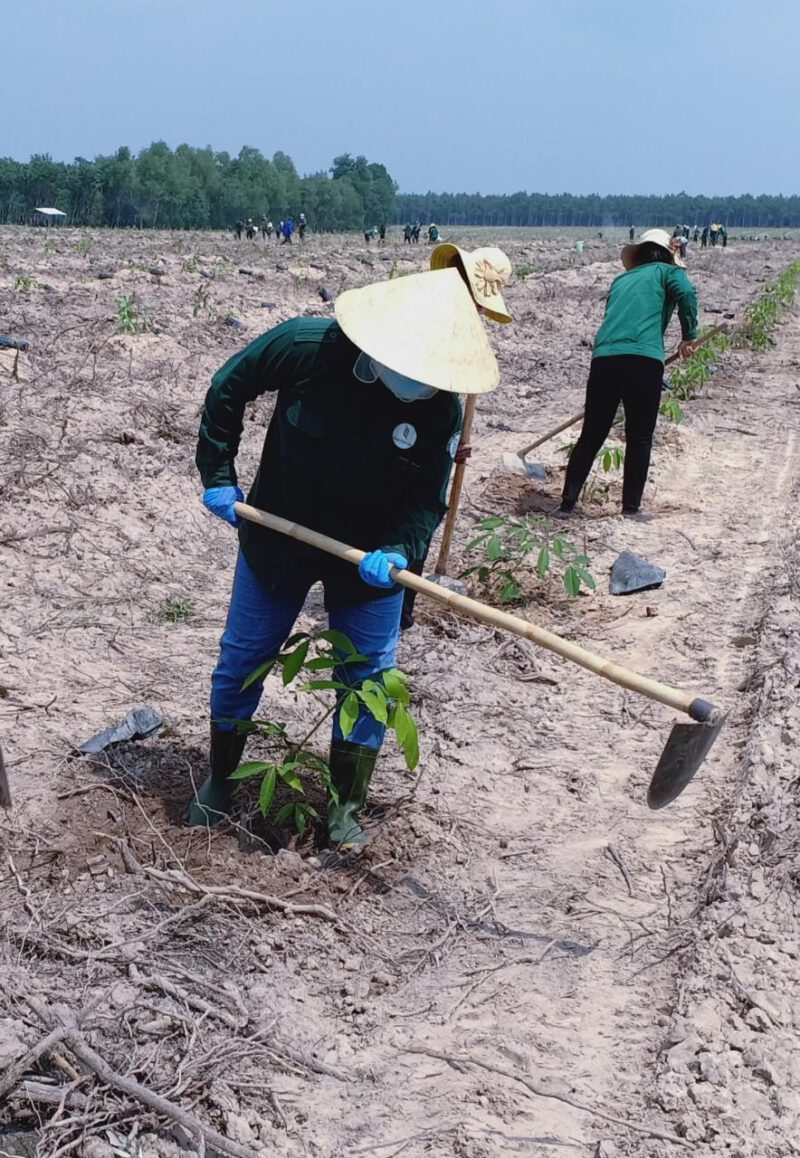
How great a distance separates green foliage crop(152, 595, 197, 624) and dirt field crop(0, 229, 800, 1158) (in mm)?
67

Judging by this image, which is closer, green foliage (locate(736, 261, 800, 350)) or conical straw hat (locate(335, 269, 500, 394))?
conical straw hat (locate(335, 269, 500, 394))

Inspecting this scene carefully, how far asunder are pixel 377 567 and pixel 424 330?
0.58 m

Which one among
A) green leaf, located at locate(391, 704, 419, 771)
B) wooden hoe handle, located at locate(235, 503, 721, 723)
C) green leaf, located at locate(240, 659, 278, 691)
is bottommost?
green leaf, located at locate(391, 704, 419, 771)

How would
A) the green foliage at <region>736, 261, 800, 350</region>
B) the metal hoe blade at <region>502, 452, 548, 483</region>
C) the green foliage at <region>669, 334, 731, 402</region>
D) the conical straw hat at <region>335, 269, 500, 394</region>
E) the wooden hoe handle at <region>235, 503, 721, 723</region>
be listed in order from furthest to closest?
1. the green foliage at <region>736, 261, 800, 350</region>
2. the green foliage at <region>669, 334, 731, 402</region>
3. the metal hoe blade at <region>502, 452, 548, 483</region>
4. the wooden hoe handle at <region>235, 503, 721, 723</region>
5. the conical straw hat at <region>335, 269, 500, 394</region>

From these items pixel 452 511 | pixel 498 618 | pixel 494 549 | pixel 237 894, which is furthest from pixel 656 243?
pixel 237 894

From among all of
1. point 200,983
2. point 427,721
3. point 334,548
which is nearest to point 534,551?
point 427,721

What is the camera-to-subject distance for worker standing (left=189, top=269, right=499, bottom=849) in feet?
8.02

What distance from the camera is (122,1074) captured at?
2.02 meters

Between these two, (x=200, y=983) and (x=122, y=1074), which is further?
(x=200, y=983)

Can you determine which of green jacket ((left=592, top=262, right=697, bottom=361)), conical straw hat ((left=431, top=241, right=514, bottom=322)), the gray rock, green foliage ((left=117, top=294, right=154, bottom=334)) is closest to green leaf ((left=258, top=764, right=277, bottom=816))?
conical straw hat ((left=431, top=241, right=514, bottom=322))

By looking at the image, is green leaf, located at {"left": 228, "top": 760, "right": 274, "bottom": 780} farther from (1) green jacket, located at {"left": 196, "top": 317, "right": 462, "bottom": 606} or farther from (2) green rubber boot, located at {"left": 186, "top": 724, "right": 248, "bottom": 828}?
(1) green jacket, located at {"left": 196, "top": 317, "right": 462, "bottom": 606}

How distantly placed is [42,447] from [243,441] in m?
1.47

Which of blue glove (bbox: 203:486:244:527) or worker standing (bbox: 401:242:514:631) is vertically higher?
worker standing (bbox: 401:242:514:631)

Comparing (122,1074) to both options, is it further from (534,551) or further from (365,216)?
(365,216)
